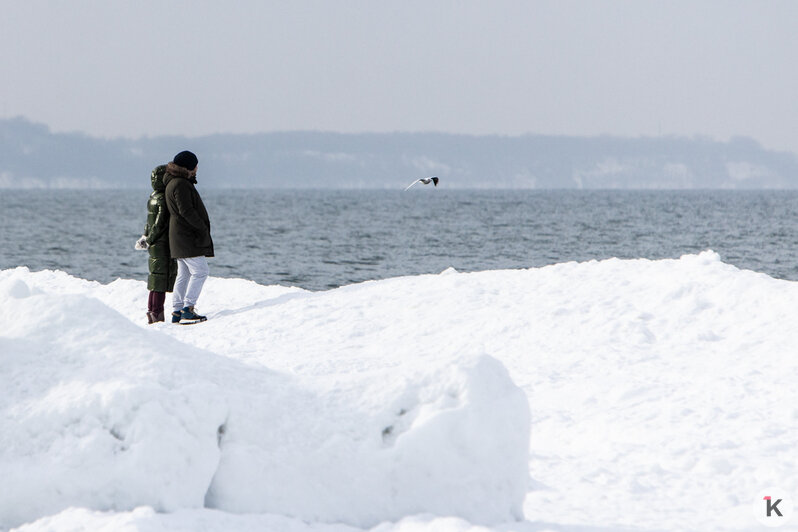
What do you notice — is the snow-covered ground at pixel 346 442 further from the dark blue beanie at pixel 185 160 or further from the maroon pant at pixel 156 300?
the maroon pant at pixel 156 300

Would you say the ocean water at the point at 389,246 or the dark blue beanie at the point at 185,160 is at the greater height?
the dark blue beanie at the point at 185,160

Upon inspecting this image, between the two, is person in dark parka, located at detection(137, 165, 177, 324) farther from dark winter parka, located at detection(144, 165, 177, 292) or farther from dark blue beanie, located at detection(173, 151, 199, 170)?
dark blue beanie, located at detection(173, 151, 199, 170)

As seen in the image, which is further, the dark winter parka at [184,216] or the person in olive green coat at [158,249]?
the person in olive green coat at [158,249]

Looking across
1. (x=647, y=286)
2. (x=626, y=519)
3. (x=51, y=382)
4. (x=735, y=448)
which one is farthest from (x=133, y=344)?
(x=647, y=286)

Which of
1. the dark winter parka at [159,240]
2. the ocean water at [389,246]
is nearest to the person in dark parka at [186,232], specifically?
the dark winter parka at [159,240]

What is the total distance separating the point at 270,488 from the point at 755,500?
3.33 meters

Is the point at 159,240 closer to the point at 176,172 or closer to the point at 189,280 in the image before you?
the point at 189,280

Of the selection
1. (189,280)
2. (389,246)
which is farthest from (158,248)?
(389,246)

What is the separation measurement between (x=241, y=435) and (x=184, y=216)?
22.2 ft

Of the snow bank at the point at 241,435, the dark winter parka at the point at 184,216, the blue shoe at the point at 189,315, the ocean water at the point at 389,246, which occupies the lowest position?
the ocean water at the point at 389,246

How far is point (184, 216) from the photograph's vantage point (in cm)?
1100

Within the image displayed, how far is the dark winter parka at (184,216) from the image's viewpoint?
10945 mm

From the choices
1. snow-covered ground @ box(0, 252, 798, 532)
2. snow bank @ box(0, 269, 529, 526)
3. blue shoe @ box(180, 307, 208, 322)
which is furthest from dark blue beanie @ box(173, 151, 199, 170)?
snow bank @ box(0, 269, 529, 526)

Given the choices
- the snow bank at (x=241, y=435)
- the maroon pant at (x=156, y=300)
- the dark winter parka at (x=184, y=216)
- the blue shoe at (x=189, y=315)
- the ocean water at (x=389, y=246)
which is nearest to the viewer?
Answer: the snow bank at (x=241, y=435)
